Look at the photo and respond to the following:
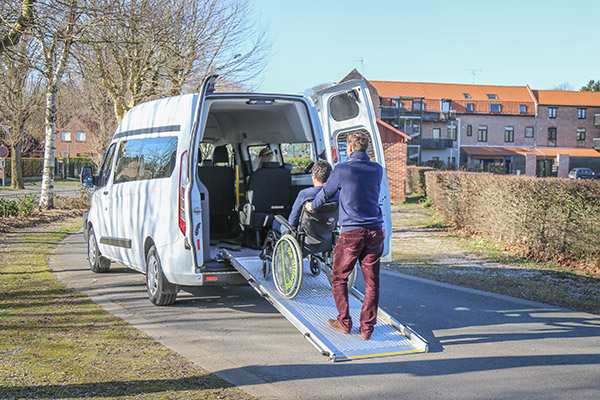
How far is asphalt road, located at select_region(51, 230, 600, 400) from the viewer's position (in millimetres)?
5242

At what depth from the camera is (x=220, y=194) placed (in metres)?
9.77

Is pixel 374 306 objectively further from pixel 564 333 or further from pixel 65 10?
pixel 65 10

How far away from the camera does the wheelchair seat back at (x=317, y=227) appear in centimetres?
721

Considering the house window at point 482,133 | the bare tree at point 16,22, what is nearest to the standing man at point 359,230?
the bare tree at point 16,22

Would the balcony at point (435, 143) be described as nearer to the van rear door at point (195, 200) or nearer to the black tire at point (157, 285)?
the black tire at point (157, 285)

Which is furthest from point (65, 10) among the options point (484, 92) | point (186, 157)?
point (484, 92)

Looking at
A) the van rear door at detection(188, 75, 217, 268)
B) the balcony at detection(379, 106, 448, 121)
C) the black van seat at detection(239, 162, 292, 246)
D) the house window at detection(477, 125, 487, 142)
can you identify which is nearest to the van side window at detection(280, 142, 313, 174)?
the black van seat at detection(239, 162, 292, 246)

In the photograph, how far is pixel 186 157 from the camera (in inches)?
292

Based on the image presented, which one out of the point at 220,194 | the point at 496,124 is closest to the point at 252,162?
the point at 220,194

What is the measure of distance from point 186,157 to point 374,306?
2782mm

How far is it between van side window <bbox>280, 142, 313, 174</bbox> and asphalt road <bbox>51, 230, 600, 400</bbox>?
2.05 meters

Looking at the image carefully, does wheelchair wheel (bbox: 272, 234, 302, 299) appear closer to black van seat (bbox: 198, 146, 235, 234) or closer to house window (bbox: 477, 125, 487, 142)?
black van seat (bbox: 198, 146, 235, 234)

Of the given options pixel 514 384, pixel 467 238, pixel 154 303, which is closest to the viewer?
pixel 514 384

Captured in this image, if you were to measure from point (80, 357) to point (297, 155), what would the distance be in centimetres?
548
